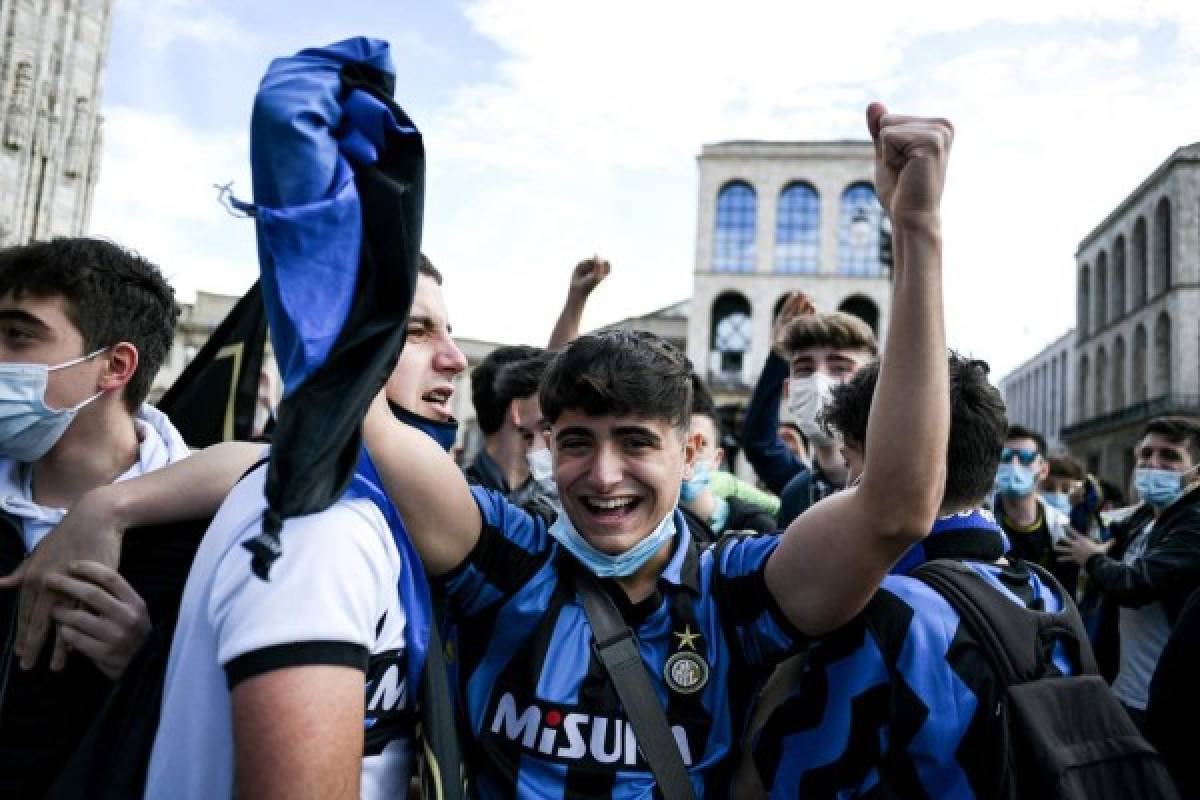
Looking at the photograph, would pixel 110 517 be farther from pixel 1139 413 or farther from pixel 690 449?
pixel 1139 413

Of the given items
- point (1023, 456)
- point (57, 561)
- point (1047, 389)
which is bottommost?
point (57, 561)

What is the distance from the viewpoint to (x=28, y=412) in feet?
7.55

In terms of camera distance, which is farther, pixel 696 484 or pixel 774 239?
pixel 774 239

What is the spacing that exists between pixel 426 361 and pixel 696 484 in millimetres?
2800

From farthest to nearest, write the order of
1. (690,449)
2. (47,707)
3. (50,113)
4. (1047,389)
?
(1047,389), (50,113), (690,449), (47,707)

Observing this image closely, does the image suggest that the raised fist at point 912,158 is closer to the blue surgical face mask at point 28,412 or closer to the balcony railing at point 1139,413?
the blue surgical face mask at point 28,412

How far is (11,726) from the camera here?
1.93m

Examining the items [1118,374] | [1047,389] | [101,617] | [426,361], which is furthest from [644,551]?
[1047,389]

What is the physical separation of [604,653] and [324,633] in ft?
2.75

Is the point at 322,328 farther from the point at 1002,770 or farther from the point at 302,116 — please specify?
the point at 1002,770

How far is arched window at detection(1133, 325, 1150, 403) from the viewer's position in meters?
41.3

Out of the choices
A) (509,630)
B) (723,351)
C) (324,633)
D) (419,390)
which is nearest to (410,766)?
(509,630)

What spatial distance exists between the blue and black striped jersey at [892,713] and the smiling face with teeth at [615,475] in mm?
538

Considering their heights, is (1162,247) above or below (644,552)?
above
